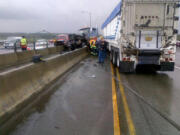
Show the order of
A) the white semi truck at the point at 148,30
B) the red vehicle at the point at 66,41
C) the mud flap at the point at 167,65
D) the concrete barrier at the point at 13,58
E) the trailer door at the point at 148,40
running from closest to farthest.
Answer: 1. the white semi truck at the point at 148,30
2. the trailer door at the point at 148,40
3. the mud flap at the point at 167,65
4. the concrete barrier at the point at 13,58
5. the red vehicle at the point at 66,41

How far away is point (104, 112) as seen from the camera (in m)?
4.95

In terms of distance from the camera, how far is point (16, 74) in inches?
213

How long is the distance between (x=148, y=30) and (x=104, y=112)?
6.34 meters

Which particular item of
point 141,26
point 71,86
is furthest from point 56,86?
point 141,26

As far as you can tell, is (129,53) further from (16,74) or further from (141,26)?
(16,74)

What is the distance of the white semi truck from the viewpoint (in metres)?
9.73

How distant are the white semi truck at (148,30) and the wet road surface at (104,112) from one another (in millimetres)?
2539

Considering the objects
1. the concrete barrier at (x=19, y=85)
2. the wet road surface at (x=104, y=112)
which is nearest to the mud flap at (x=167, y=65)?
the wet road surface at (x=104, y=112)

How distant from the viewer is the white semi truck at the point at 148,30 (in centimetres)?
973

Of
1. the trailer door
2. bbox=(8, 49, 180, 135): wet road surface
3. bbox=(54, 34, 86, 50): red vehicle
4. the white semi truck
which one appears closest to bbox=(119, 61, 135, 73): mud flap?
the white semi truck

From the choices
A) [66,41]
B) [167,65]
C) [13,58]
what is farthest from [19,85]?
[66,41]

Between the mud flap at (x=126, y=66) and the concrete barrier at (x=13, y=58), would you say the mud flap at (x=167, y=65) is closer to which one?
the mud flap at (x=126, y=66)

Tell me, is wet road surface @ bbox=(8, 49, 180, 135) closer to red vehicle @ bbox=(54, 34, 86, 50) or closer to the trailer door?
the trailer door

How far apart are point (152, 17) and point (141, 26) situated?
708 millimetres
